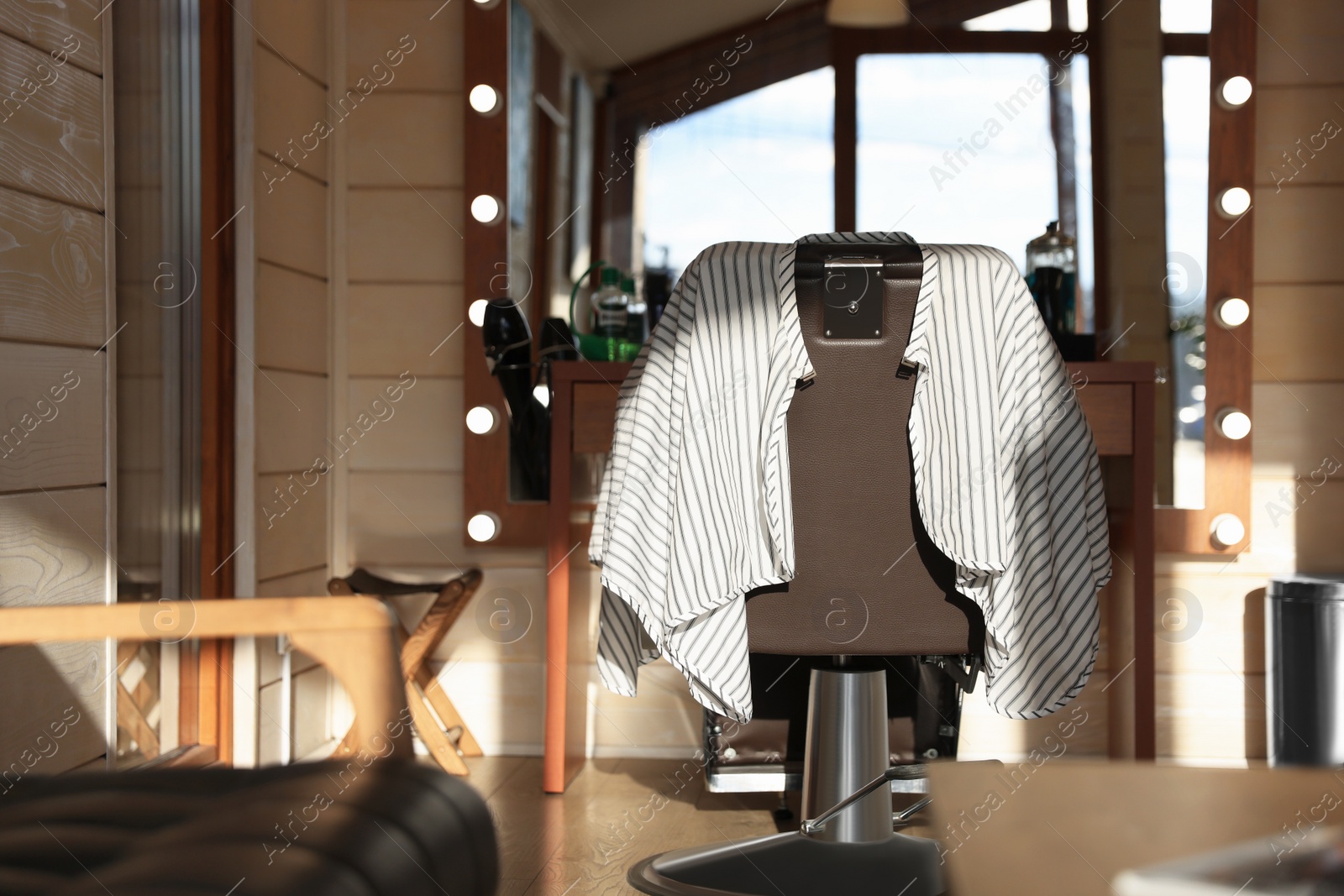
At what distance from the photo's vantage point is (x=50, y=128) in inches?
65.6

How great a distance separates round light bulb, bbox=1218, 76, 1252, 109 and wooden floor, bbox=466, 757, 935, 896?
1.88 m

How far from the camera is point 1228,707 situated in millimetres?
2580

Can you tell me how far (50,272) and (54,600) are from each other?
0.51 meters

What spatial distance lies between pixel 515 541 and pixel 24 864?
1781 millimetres

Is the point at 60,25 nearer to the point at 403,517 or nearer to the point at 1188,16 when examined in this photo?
the point at 403,517

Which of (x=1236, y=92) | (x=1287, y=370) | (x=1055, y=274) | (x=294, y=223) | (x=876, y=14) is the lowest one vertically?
(x=1287, y=370)

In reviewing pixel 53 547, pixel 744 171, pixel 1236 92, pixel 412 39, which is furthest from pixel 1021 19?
pixel 53 547

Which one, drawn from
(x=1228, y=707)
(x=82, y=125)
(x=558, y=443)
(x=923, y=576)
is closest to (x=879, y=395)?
(x=923, y=576)

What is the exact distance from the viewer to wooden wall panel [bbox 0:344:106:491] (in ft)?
5.22

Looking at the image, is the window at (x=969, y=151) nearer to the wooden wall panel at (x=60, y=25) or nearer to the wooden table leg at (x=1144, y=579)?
the wooden table leg at (x=1144, y=579)

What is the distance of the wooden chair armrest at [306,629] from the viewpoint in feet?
2.97

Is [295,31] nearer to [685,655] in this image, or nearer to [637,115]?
[637,115]

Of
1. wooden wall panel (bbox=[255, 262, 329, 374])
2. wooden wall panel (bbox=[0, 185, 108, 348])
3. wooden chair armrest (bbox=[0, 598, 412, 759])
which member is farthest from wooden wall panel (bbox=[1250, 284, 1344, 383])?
wooden wall panel (bbox=[0, 185, 108, 348])

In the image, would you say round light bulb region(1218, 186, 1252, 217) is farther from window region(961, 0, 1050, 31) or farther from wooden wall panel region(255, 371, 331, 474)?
wooden wall panel region(255, 371, 331, 474)
